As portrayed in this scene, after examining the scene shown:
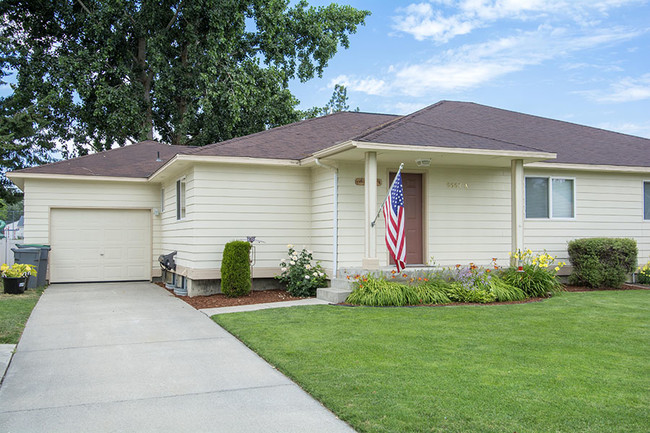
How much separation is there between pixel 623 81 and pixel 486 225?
10617 millimetres

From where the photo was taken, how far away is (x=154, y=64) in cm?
2275

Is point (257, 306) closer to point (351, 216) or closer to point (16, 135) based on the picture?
point (351, 216)

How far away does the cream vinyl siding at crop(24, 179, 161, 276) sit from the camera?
15.1 metres

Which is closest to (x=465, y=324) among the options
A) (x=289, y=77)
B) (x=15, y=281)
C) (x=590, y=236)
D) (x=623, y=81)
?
(x=590, y=236)

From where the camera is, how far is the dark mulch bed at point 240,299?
34.8 ft

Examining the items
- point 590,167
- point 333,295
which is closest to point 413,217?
point 333,295

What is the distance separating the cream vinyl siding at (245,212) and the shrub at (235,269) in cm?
89

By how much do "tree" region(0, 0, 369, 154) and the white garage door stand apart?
752 cm

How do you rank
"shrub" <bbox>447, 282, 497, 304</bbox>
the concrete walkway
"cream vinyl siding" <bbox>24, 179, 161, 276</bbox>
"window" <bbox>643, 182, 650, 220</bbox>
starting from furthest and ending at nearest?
"cream vinyl siding" <bbox>24, 179, 161, 276</bbox>
"window" <bbox>643, 182, 650, 220</bbox>
"shrub" <bbox>447, 282, 497, 304</bbox>
the concrete walkway

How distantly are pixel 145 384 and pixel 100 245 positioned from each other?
11424 mm

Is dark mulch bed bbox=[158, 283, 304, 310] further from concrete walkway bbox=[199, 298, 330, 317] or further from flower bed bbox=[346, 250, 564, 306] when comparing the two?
flower bed bbox=[346, 250, 564, 306]

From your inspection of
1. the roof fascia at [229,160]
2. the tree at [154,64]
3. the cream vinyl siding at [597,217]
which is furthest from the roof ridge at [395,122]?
the tree at [154,64]

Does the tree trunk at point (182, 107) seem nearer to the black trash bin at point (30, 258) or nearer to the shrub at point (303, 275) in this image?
the black trash bin at point (30, 258)

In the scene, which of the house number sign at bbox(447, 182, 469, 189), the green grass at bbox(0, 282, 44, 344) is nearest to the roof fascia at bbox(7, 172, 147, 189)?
the green grass at bbox(0, 282, 44, 344)
